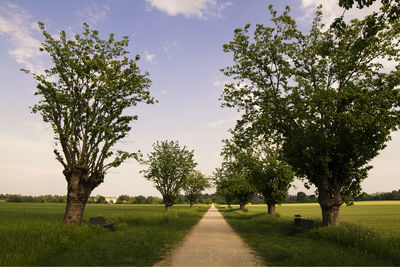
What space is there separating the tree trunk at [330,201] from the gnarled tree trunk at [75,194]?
15.0 m

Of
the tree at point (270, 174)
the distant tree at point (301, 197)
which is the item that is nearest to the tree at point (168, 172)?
the tree at point (270, 174)

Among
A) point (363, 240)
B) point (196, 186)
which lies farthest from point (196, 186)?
point (363, 240)

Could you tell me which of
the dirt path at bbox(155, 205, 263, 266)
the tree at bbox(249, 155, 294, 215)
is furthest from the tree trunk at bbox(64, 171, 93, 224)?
the tree at bbox(249, 155, 294, 215)

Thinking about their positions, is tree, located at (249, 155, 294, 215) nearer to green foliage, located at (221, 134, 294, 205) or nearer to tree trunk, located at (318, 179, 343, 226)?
green foliage, located at (221, 134, 294, 205)

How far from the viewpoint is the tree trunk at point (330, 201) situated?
561 inches

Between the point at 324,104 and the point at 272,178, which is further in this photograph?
the point at 272,178

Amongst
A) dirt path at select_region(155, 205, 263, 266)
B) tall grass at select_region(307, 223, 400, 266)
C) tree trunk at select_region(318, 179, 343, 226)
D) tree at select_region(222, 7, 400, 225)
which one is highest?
tree at select_region(222, 7, 400, 225)

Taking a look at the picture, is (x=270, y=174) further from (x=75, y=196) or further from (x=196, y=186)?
(x=196, y=186)

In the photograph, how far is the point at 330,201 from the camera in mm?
14352

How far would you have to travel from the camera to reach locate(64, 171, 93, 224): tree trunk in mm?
15336

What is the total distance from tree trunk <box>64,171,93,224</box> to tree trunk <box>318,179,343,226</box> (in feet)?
49.2

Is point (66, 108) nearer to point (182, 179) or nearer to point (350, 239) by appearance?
point (350, 239)

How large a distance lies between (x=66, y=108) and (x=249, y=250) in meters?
13.7

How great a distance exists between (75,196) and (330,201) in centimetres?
1580
